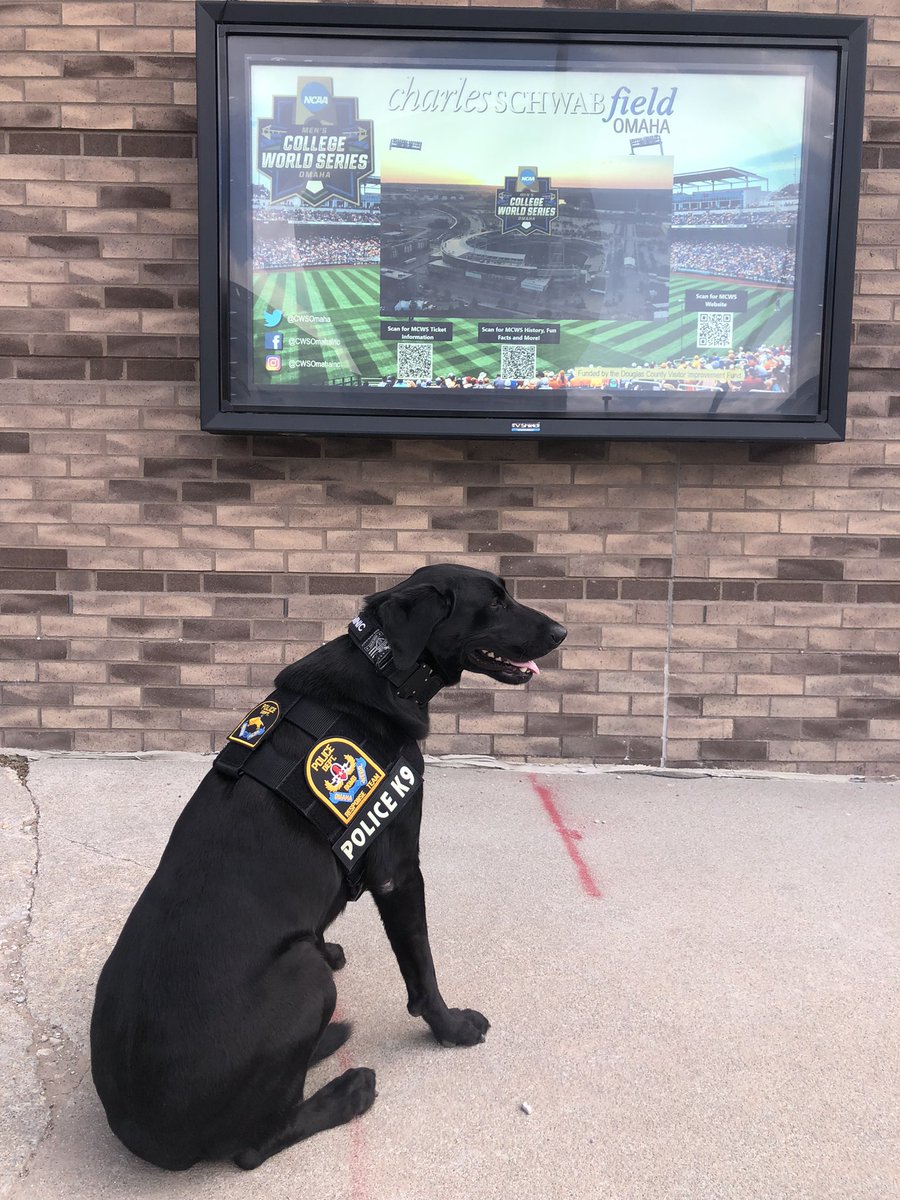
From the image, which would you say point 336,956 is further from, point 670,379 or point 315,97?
point 315,97

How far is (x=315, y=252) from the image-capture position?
446 centimetres

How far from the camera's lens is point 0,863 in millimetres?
3660

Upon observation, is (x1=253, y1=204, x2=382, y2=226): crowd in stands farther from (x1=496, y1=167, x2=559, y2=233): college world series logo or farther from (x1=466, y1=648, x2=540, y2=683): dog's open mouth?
(x1=466, y1=648, x2=540, y2=683): dog's open mouth

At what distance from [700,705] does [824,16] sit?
2.96m

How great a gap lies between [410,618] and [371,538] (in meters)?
2.09

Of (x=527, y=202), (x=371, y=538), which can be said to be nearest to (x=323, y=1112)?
(x=371, y=538)

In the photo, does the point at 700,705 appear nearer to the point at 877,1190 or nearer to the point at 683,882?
the point at 683,882

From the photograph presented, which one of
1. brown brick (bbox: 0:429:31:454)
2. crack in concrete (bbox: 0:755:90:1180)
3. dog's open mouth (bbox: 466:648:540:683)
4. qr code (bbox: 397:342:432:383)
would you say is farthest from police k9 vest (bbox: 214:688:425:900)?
brown brick (bbox: 0:429:31:454)

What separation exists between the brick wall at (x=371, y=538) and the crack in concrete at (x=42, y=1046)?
1544 mm

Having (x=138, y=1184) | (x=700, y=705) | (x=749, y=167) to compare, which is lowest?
(x=138, y=1184)

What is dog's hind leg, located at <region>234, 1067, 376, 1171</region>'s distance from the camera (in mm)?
2279

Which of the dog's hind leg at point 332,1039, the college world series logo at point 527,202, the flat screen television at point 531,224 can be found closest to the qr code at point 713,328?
the flat screen television at point 531,224

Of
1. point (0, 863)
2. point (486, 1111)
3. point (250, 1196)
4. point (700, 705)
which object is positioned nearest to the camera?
point (250, 1196)

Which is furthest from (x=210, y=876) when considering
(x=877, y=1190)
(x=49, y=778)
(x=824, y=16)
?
(x=824, y=16)
